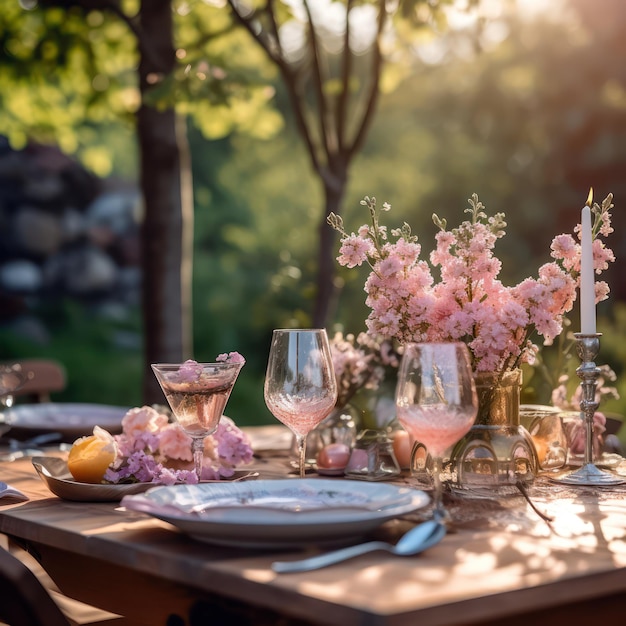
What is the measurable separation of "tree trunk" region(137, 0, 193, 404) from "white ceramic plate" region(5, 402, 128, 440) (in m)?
1.23

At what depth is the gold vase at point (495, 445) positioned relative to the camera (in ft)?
5.76

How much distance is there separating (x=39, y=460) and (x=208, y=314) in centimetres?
1149

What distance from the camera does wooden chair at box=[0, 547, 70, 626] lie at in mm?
1288

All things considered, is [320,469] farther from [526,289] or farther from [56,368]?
[56,368]

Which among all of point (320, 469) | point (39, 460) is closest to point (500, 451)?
point (320, 469)

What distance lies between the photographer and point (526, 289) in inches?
69.2

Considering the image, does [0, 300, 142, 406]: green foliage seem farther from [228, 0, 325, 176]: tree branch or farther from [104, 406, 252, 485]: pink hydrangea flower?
[104, 406, 252, 485]: pink hydrangea flower

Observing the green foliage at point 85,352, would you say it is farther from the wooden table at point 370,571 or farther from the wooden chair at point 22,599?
the wooden chair at point 22,599

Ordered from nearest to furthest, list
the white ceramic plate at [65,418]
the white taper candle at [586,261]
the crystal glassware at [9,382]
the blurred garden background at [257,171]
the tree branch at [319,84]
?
the white taper candle at [586,261] < the crystal glassware at [9,382] < the white ceramic plate at [65,418] < the tree branch at [319,84] < the blurred garden background at [257,171]

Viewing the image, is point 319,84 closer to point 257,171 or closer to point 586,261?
point 586,261

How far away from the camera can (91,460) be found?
5.76ft

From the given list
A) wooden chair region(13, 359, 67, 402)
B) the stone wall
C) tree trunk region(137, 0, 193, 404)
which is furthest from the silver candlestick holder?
the stone wall

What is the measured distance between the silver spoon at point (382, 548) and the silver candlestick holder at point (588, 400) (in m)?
0.65

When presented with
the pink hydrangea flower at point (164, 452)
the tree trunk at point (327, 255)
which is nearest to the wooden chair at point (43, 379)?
the tree trunk at point (327, 255)
